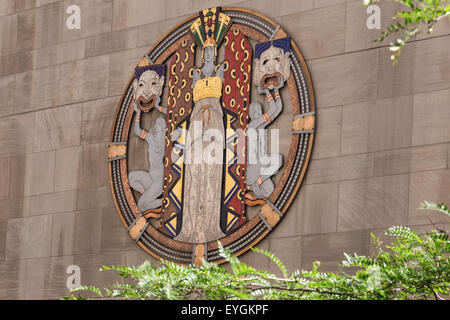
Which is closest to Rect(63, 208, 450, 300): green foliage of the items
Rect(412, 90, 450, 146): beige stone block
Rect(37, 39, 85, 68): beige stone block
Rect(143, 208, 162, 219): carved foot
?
Rect(412, 90, 450, 146): beige stone block

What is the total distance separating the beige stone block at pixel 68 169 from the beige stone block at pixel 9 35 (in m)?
2.61

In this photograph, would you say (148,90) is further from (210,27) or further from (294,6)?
(294,6)

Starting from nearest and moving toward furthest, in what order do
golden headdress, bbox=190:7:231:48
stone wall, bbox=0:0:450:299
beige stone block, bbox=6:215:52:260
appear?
1. stone wall, bbox=0:0:450:299
2. golden headdress, bbox=190:7:231:48
3. beige stone block, bbox=6:215:52:260

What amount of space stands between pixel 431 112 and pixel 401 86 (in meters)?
0.65

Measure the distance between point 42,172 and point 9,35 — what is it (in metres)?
3.02

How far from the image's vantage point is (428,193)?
14711 millimetres

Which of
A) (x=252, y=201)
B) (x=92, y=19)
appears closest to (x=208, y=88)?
(x=252, y=201)

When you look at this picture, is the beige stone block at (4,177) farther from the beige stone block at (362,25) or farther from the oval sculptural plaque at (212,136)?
the beige stone block at (362,25)

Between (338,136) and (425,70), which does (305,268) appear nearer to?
(338,136)

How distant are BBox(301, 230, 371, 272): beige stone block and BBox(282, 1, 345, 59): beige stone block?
2746 mm

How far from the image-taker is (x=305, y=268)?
15711 millimetres

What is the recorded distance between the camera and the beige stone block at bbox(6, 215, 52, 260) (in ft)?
63.1

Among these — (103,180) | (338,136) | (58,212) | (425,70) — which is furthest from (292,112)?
(58,212)

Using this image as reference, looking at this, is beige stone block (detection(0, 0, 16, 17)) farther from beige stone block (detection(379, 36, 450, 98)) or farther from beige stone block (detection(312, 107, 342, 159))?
beige stone block (detection(379, 36, 450, 98))
